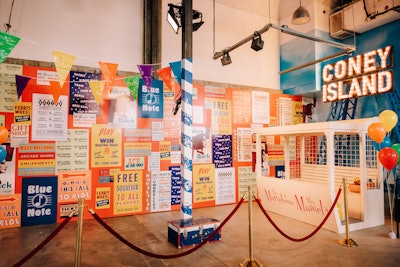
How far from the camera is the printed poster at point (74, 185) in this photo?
5199mm

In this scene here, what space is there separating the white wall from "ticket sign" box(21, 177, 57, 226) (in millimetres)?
2383

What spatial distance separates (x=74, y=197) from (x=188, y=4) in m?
4.19

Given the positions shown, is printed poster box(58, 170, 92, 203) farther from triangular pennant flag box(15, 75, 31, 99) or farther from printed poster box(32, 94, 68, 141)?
triangular pennant flag box(15, 75, 31, 99)

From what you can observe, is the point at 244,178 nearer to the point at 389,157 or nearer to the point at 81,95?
the point at 389,157

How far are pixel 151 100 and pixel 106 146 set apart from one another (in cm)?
140

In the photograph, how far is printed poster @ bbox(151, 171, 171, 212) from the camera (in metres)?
5.94

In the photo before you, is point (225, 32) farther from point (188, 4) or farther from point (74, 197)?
point (74, 197)

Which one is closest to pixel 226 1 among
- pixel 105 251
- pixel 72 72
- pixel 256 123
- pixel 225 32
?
pixel 225 32

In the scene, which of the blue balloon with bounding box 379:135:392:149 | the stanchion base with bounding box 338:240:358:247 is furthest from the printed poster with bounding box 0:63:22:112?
the blue balloon with bounding box 379:135:392:149

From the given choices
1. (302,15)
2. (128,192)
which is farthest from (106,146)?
(302,15)

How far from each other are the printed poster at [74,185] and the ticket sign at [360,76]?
19.4 ft

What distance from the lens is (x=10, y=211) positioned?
191 inches

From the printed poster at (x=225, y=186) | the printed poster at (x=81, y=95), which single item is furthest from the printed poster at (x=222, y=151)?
the printed poster at (x=81, y=95)

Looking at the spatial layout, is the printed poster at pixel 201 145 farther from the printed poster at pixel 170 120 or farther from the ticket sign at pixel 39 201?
the ticket sign at pixel 39 201
